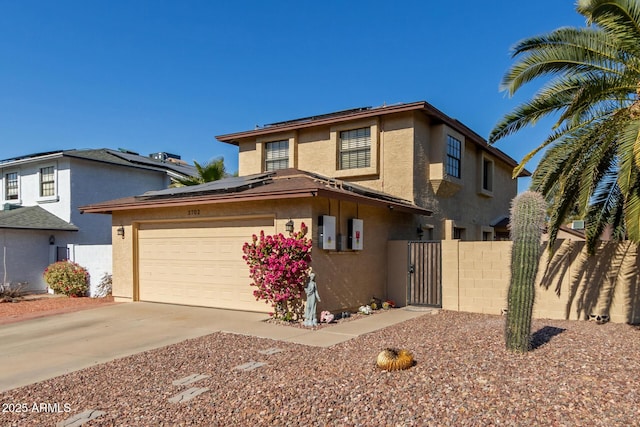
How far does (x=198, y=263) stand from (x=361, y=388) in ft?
27.8

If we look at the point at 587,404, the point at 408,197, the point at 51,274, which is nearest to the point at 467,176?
the point at 408,197

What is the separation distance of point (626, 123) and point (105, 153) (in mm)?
21874

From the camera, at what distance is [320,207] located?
1137cm

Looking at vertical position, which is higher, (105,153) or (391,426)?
(105,153)

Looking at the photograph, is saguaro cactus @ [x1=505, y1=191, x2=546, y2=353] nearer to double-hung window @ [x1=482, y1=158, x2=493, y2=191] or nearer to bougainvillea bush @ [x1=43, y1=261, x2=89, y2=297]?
double-hung window @ [x1=482, y1=158, x2=493, y2=191]

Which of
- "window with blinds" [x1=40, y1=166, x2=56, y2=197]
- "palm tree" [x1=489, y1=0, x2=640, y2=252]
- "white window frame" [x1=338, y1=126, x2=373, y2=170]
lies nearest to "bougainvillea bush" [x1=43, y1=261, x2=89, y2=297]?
"window with blinds" [x1=40, y1=166, x2=56, y2=197]

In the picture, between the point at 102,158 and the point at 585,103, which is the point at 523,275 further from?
the point at 102,158

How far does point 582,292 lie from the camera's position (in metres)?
10.8

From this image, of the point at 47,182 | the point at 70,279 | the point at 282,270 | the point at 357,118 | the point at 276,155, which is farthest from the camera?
the point at 47,182

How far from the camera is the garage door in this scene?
12336mm

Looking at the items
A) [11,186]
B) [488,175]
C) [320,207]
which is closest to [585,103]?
[320,207]

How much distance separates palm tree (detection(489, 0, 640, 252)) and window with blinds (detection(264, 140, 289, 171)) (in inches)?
346

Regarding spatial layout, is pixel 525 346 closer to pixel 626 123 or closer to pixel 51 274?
pixel 626 123

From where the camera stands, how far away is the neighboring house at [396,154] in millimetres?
14727
